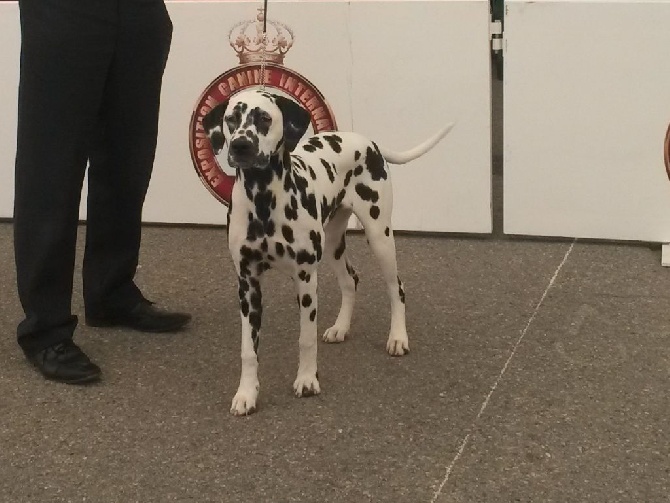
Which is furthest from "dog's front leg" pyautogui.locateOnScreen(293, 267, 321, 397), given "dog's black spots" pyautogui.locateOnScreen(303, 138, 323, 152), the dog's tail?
the dog's tail

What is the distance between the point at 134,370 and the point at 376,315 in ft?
2.41

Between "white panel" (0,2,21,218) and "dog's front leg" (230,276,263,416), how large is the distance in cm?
199

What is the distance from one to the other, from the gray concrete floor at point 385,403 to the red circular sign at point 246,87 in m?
0.65

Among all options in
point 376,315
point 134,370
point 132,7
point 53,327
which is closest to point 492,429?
point 376,315

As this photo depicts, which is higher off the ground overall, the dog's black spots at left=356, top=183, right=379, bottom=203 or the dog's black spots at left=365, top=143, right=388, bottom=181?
the dog's black spots at left=365, top=143, right=388, bottom=181

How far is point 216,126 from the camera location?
6.95 feet

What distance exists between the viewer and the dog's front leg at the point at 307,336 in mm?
2197

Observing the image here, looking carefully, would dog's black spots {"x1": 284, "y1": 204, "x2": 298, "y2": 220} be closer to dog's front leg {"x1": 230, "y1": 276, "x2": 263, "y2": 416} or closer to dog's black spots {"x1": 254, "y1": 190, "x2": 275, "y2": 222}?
dog's black spots {"x1": 254, "y1": 190, "x2": 275, "y2": 222}

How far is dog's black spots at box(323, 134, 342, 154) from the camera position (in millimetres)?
2359

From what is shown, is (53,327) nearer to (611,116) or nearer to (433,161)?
(433,161)

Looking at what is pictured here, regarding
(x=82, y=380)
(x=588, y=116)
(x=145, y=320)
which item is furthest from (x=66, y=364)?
(x=588, y=116)

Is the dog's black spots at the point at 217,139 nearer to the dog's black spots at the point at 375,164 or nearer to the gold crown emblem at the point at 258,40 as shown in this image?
the dog's black spots at the point at 375,164

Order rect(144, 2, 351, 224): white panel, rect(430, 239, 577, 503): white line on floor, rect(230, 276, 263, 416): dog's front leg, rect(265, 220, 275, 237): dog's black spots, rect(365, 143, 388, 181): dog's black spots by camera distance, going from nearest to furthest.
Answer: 1. rect(430, 239, 577, 503): white line on floor
2. rect(265, 220, 275, 237): dog's black spots
3. rect(230, 276, 263, 416): dog's front leg
4. rect(365, 143, 388, 181): dog's black spots
5. rect(144, 2, 351, 224): white panel

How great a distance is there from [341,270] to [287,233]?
20.2 inches
